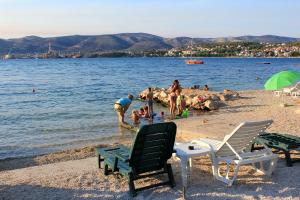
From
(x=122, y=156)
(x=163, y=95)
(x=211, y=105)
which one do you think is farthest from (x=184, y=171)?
(x=163, y=95)

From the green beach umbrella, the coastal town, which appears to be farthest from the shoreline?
the coastal town

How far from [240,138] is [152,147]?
1.58 metres

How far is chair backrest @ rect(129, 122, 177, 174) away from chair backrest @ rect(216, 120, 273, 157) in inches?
38.9

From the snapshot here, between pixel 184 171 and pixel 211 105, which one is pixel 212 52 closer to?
pixel 211 105

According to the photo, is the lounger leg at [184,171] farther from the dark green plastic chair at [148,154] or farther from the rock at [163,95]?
the rock at [163,95]

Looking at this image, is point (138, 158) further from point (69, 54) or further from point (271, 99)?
point (69, 54)

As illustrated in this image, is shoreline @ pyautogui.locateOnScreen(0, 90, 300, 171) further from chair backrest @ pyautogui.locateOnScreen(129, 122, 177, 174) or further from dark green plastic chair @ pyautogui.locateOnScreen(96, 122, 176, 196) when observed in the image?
chair backrest @ pyautogui.locateOnScreen(129, 122, 177, 174)

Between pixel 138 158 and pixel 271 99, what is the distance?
59.1ft

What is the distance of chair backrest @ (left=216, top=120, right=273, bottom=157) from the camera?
689cm

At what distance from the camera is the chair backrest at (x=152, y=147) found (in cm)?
620

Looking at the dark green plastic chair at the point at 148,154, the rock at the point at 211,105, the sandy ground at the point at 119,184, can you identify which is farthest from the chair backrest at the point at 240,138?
the rock at the point at 211,105

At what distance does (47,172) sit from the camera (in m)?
8.34

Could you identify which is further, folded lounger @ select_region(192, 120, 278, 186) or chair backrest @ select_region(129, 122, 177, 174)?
folded lounger @ select_region(192, 120, 278, 186)

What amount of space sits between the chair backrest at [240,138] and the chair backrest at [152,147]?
0.99 metres
